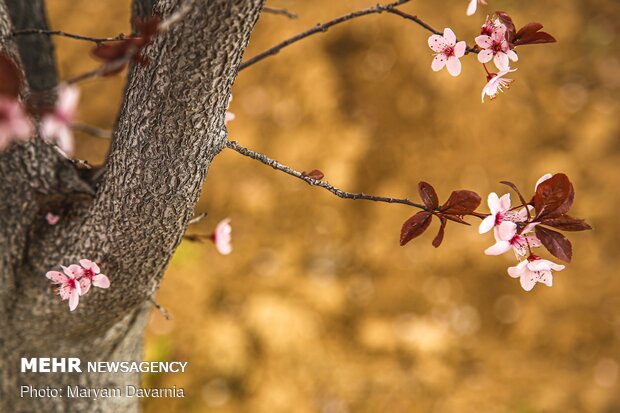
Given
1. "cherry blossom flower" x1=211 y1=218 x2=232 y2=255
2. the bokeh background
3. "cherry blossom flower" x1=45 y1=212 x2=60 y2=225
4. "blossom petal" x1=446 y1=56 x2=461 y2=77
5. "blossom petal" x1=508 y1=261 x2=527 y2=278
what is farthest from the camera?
the bokeh background

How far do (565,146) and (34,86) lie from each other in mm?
3202

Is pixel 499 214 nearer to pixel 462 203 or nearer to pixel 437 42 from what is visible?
pixel 462 203

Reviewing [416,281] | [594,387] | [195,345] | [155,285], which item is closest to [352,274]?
[416,281]

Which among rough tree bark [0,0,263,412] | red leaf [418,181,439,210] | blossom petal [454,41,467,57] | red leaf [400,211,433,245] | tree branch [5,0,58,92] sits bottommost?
red leaf [400,211,433,245]

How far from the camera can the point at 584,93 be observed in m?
3.72

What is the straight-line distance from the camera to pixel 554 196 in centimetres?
94

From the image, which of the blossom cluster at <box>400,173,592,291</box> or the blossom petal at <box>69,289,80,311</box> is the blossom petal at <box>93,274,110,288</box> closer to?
the blossom petal at <box>69,289,80,311</box>

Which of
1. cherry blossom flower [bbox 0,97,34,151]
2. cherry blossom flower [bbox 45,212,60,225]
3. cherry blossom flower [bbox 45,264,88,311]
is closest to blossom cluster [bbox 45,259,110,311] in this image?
cherry blossom flower [bbox 45,264,88,311]

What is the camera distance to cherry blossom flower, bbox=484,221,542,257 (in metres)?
0.93

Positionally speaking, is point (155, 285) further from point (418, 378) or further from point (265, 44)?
point (265, 44)

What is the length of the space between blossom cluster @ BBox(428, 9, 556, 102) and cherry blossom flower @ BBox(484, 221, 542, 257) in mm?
282

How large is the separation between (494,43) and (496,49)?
0.5 inches

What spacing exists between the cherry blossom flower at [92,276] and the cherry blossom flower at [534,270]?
84 cm

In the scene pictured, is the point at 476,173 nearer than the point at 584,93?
Yes
